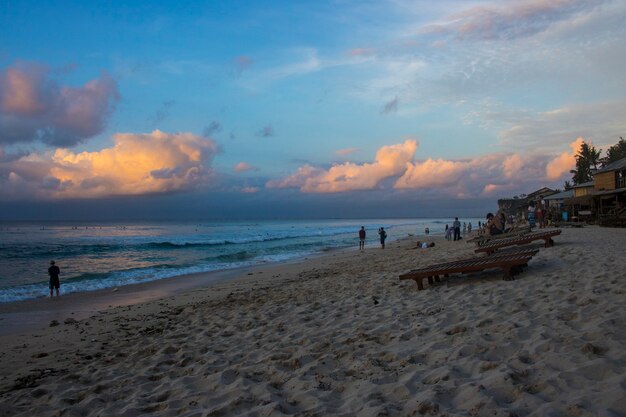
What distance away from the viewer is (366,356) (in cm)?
490

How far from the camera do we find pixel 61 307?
1331cm

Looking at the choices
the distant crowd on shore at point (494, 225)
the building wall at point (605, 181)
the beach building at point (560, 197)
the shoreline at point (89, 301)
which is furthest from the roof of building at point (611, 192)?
the shoreline at point (89, 301)

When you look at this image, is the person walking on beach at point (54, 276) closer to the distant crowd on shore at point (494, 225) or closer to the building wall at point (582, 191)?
the distant crowd on shore at point (494, 225)

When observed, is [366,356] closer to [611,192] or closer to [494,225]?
[494,225]

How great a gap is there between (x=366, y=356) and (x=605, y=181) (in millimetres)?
35197

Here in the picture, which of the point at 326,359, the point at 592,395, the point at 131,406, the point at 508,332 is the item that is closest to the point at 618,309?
the point at 508,332

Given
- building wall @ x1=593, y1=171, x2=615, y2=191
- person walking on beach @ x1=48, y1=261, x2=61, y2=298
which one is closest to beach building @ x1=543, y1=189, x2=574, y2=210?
building wall @ x1=593, y1=171, x2=615, y2=191

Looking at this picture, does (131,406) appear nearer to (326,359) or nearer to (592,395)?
(326,359)

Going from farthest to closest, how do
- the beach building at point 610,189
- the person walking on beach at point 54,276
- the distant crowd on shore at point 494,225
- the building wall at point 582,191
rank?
the building wall at point 582,191
the beach building at point 610,189
the distant crowd on shore at point 494,225
the person walking on beach at point 54,276

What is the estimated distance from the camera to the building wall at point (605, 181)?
1232 inches

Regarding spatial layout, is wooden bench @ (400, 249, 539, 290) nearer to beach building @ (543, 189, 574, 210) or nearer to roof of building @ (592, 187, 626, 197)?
roof of building @ (592, 187, 626, 197)

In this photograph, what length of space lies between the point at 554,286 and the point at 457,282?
2049 mm

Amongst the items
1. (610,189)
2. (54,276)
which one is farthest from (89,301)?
(610,189)

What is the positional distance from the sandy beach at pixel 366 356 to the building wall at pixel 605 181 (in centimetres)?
2707
